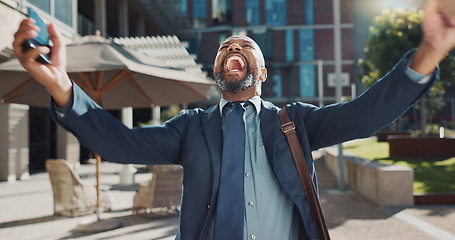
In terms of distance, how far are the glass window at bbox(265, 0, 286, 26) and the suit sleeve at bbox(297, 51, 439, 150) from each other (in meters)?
35.9

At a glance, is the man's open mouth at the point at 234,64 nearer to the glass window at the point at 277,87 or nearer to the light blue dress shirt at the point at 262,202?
the light blue dress shirt at the point at 262,202

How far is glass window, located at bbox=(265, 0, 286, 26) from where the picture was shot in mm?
36219

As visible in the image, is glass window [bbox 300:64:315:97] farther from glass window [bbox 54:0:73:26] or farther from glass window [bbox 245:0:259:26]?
glass window [bbox 54:0:73:26]

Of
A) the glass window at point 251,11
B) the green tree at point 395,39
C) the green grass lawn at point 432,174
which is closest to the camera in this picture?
the green grass lawn at point 432,174

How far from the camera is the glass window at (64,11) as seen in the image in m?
12.4

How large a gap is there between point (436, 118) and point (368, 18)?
15907 millimetres

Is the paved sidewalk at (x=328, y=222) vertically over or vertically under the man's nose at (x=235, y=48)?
under

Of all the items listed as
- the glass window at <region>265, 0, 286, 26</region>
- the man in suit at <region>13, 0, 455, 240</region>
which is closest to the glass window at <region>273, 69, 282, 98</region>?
the glass window at <region>265, 0, 286, 26</region>

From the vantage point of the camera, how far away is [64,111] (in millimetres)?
1155

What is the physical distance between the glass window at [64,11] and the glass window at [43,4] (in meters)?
0.58

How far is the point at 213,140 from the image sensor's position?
1.61 m

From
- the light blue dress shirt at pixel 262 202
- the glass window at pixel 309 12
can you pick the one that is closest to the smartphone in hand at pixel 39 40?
the light blue dress shirt at pixel 262 202

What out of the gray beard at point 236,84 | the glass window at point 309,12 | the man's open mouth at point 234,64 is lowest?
the gray beard at point 236,84

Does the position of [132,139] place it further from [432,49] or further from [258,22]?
[258,22]
